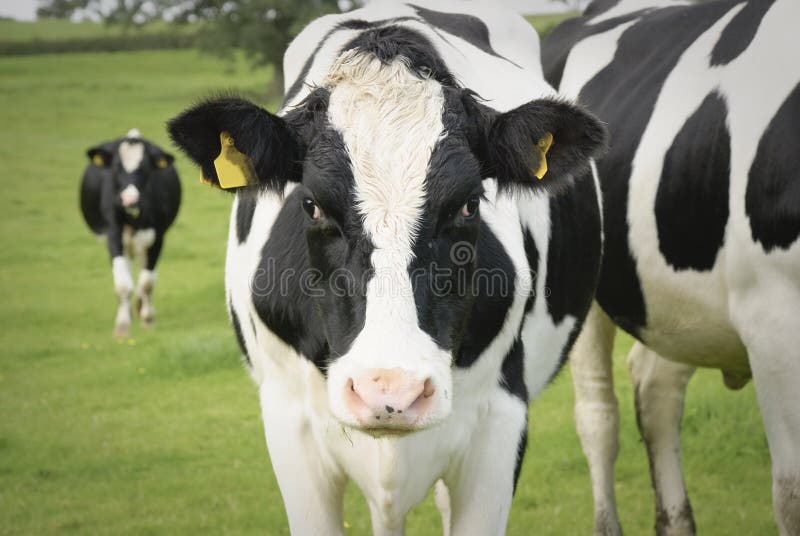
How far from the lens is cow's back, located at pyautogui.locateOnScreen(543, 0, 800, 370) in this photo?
14.5 feet

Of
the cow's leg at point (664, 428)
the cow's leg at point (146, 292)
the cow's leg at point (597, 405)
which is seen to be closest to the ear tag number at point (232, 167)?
the cow's leg at point (597, 405)

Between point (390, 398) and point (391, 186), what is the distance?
0.69 metres

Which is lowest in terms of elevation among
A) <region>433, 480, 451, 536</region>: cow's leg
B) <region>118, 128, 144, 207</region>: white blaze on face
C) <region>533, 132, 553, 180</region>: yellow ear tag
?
<region>118, 128, 144, 207</region>: white blaze on face

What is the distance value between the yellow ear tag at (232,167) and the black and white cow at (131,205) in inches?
390

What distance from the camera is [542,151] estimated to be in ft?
12.0

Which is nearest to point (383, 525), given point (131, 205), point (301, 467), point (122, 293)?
point (301, 467)

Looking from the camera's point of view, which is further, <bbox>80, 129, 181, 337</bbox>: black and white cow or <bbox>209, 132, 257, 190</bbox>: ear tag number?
<bbox>80, 129, 181, 337</bbox>: black and white cow

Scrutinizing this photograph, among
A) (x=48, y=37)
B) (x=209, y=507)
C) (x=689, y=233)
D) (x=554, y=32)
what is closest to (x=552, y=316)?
(x=689, y=233)

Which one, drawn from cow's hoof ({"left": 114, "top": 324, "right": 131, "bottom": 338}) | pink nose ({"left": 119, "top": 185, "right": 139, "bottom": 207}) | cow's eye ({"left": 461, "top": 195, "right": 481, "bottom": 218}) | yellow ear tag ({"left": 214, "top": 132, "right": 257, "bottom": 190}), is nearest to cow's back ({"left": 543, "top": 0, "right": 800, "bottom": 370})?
cow's eye ({"left": 461, "top": 195, "right": 481, "bottom": 218})

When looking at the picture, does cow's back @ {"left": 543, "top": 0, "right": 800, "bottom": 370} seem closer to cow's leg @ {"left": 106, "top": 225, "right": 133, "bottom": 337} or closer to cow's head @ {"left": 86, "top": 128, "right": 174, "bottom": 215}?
cow's leg @ {"left": 106, "top": 225, "right": 133, "bottom": 337}

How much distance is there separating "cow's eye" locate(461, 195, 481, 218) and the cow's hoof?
10035mm

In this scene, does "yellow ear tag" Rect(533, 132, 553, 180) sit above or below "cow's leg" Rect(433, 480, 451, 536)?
above

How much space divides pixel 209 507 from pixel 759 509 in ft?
10.6

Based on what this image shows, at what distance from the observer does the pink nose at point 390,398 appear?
2.90 m
